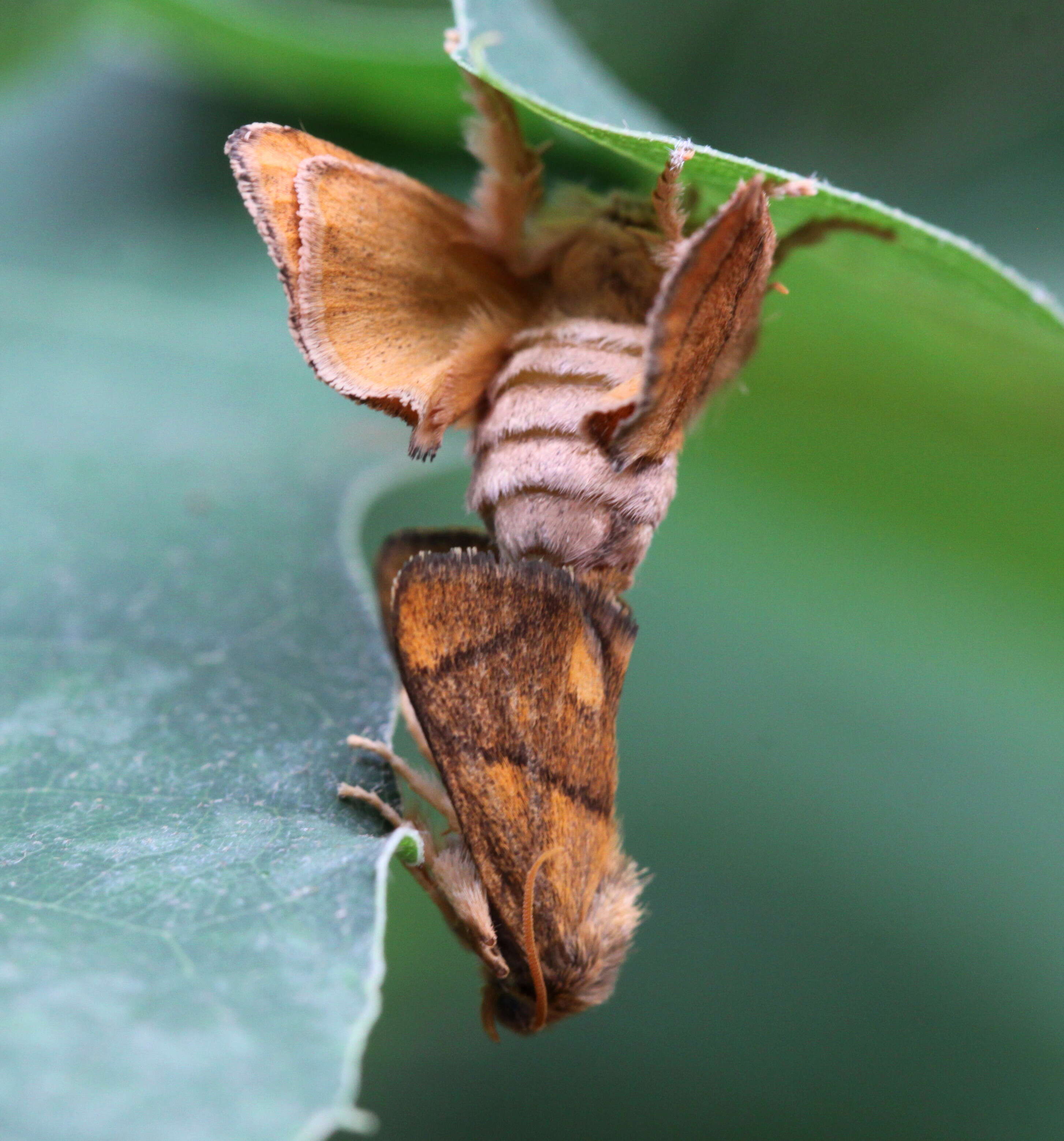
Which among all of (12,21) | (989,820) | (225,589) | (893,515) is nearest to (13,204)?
(12,21)

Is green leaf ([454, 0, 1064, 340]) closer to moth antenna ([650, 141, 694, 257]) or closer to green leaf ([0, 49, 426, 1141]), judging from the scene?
moth antenna ([650, 141, 694, 257])

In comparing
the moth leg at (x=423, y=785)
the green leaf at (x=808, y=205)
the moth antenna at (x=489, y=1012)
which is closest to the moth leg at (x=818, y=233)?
the green leaf at (x=808, y=205)

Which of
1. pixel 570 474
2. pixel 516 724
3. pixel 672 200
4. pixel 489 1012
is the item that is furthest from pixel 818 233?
pixel 489 1012

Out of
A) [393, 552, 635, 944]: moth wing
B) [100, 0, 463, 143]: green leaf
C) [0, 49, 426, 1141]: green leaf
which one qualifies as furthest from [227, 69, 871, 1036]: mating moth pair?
[100, 0, 463, 143]: green leaf

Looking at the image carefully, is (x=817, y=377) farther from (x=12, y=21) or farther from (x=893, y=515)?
(x=12, y=21)

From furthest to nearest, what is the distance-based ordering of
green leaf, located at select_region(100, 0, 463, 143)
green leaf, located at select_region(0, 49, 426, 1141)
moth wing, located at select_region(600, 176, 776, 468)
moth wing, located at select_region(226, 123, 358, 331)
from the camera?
green leaf, located at select_region(100, 0, 463, 143), moth wing, located at select_region(226, 123, 358, 331), moth wing, located at select_region(600, 176, 776, 468), green leaf, located at select_region(0, 49, 426, 1141)

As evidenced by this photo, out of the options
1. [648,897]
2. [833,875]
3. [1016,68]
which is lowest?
[648,897]
